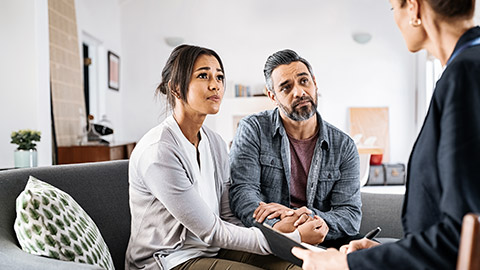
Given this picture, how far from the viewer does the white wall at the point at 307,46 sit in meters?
7.52

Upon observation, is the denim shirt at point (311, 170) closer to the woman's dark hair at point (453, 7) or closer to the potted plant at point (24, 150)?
the woman's dark hair at point (453, 7)

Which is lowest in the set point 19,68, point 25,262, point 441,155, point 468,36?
point 25,262

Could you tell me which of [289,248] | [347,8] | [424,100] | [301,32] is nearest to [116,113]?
[301,32]

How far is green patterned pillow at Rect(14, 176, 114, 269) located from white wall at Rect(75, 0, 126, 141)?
440 cm

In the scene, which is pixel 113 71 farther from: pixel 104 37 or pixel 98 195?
pixel 98 195

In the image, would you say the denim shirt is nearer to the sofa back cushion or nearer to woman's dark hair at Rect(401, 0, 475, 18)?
the sofa back cushion

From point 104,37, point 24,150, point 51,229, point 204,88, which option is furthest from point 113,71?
point 51,229

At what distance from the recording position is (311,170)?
7.24 ft

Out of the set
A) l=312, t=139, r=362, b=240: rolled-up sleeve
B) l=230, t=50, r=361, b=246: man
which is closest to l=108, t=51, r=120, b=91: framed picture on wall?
l=230, t=50, r=361, b=246: man

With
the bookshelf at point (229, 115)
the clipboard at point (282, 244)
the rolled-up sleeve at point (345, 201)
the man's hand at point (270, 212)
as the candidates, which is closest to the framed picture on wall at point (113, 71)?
the bookshelf at point (229, 115)

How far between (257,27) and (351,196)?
18.8ft

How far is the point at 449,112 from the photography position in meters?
0.86

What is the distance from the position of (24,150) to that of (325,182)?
2354 millimetres

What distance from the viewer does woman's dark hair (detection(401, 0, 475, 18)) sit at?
36.8 inches
